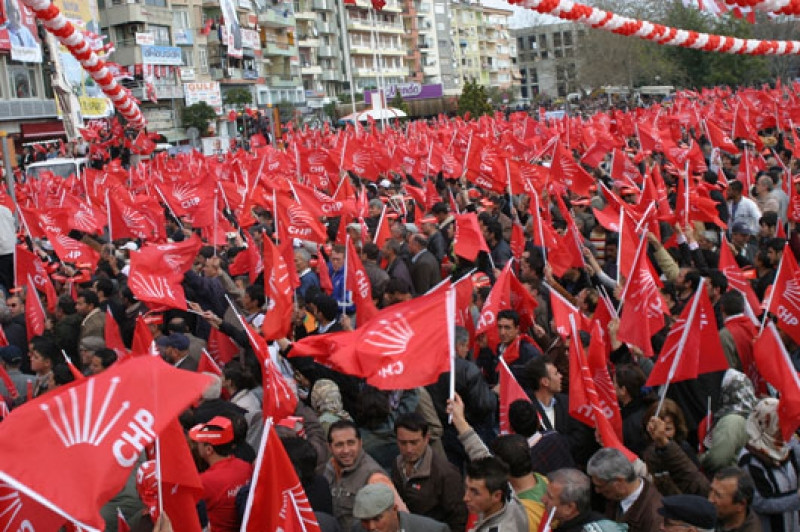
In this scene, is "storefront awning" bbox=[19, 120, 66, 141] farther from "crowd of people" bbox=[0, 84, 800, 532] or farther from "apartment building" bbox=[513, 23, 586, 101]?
"apartment building" bbox=[513, 23, 586, 101]

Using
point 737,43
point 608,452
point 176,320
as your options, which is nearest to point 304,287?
point 176,320

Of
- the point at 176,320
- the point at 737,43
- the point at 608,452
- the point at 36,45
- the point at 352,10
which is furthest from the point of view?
the point at 352,10

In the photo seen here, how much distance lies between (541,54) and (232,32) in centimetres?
7559

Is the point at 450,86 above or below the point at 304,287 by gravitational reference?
above

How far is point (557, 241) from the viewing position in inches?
367

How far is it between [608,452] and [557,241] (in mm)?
4738

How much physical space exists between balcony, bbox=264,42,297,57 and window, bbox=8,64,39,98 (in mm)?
30741

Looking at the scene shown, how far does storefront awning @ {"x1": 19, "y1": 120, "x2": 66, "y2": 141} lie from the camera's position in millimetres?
43562

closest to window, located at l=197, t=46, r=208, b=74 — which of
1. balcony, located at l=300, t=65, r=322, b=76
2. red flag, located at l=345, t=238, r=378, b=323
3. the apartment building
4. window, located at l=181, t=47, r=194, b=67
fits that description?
window, located at l=181, t=47, r=194, b=67

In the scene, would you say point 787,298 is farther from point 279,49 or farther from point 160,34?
point 279,49

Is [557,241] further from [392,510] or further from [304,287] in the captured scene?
[392,510]

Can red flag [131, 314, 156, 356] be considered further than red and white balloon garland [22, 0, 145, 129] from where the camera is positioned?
No

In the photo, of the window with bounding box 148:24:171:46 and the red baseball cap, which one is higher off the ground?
the window with bounding box 148:24:171:46

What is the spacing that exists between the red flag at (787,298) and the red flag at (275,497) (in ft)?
12.3
